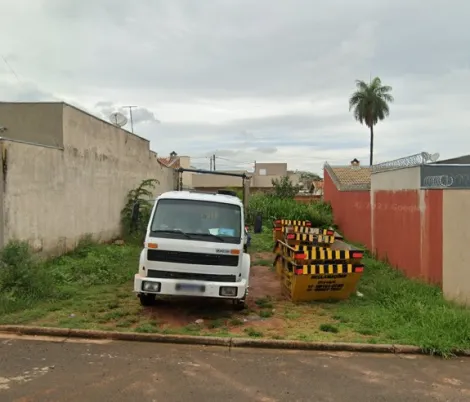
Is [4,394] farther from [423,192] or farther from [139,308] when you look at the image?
[423,192]

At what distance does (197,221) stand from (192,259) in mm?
809

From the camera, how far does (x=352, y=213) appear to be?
20.3 metres

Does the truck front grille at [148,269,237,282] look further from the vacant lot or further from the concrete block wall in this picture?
the concrete block wall

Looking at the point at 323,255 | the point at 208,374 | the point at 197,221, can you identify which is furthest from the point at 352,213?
the point at 208,374

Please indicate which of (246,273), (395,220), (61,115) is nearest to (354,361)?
(246,273)

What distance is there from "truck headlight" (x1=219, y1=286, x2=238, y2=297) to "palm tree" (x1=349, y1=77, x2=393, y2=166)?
46985 mm

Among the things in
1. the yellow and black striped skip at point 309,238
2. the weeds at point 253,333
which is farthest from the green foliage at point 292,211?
the weeds at point 253,333

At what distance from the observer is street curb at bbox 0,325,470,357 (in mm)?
6559

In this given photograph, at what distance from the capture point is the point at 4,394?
4.76 m

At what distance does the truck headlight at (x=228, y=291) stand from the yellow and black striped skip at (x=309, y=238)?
4.59 meters

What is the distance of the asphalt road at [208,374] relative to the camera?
4906 millimetres

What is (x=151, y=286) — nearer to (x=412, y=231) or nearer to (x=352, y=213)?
(x=412, y=231)

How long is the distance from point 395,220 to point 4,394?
10566 millimetres

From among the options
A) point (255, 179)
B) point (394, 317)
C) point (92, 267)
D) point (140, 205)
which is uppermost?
point (255, 179)
